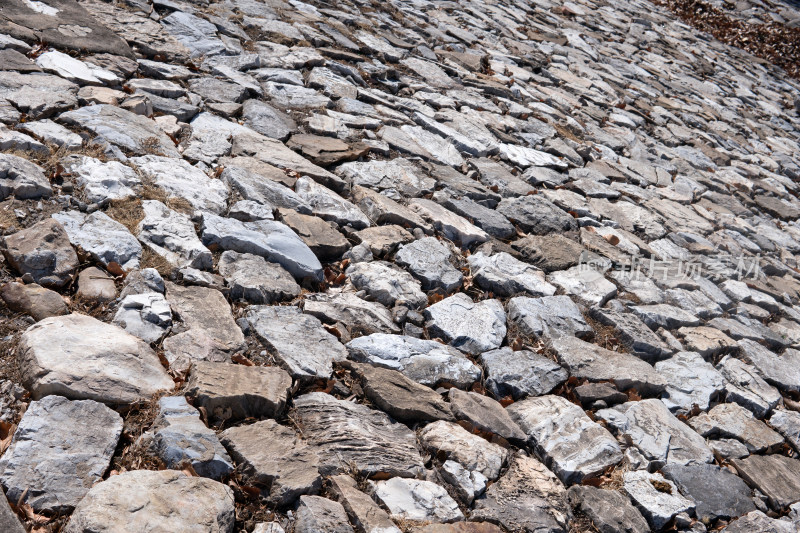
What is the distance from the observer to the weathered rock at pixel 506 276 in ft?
11.7

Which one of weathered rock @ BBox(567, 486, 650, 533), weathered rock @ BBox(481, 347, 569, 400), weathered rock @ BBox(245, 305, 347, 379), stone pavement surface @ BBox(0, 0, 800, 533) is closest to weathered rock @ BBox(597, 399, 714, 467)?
stone pavement surface @ BBox(0, 0, 800, 533)

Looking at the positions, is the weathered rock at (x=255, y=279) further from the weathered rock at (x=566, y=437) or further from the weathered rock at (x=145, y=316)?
the weathered rock at (x=566, y=437)

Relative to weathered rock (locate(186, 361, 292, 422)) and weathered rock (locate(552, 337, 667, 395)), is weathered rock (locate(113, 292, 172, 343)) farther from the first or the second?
weathered rock (locate(552, 337, 667, 395))

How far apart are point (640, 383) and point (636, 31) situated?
8.84 meters

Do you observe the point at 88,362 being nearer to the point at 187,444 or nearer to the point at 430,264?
the point at 187,444

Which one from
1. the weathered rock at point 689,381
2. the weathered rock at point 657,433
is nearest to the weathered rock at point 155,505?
the weathered rock at point 657,433

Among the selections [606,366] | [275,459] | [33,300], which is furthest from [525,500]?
[33,300]

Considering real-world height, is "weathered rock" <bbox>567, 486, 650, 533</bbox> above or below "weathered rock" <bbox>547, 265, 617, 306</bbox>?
below

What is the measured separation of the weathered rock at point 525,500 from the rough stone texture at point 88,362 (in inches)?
50.3

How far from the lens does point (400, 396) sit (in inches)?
102

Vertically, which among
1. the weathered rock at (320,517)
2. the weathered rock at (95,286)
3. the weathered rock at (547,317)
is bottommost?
the weathered rock at (320,517)

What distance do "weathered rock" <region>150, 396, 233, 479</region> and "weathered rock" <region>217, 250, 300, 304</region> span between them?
804 mm

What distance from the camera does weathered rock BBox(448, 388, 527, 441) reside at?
8.59 feet

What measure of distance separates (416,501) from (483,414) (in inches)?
24.1
